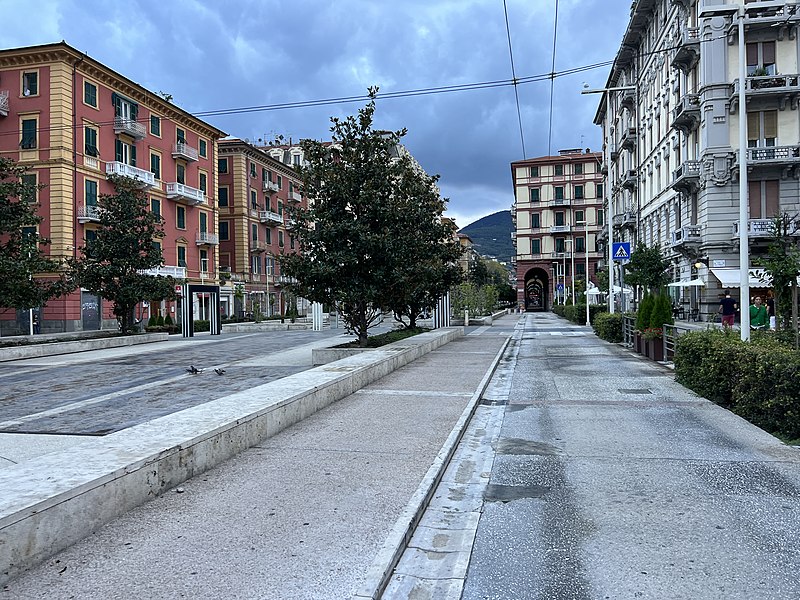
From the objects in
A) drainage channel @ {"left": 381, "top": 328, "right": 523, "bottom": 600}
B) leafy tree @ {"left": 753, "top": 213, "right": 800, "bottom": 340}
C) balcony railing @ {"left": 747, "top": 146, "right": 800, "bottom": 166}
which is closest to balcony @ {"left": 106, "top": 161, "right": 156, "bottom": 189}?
balcony railing @ {"left": 747, "top": 146, "right": 800, "bottom": 166}

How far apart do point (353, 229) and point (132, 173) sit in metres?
30.4

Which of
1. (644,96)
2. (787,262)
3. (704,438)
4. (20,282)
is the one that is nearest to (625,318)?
(787,262)

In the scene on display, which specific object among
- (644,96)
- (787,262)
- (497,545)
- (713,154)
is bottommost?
(497,545)

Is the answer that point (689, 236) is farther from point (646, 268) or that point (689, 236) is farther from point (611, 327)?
point (611, 327)

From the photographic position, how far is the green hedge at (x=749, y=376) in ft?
23.7

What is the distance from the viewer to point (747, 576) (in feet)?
12.2

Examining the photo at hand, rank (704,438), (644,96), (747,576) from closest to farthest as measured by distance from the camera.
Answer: (747,576), (704,438), (644,96)

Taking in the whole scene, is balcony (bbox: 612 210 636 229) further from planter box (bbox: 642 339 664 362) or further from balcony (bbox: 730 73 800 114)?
planter box (bbox: 642 339 664 362)

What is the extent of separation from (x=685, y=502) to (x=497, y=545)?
1728 millimetres

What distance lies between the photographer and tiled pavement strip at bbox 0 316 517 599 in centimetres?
346

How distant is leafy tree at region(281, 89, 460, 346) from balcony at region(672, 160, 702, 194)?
2481 centimetres

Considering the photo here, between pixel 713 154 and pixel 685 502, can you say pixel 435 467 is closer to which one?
pixel 685 502

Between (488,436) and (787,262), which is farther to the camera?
(787,262)

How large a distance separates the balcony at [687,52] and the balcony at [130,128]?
106ft
